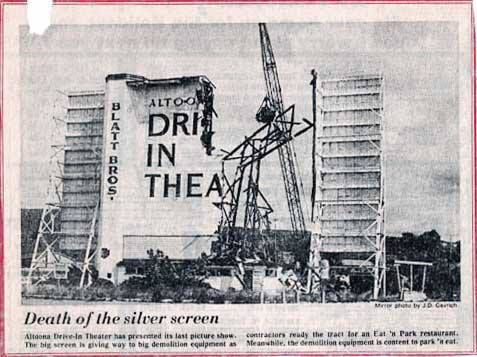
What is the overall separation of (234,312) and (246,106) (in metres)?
0.33

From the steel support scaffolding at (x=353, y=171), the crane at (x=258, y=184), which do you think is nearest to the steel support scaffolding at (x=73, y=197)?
the crane at (x=258, y=184)

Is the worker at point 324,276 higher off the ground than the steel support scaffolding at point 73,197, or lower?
lower

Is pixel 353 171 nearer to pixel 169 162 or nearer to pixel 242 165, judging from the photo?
pixel 242 165

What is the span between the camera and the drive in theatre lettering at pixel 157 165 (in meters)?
1.49

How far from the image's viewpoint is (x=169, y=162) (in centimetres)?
150

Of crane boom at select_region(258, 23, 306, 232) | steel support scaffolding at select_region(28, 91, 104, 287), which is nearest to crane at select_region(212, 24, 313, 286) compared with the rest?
crane boom at select_region(258, 23, 306, 232)

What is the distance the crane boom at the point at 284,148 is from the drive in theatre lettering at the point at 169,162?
4.4 inches

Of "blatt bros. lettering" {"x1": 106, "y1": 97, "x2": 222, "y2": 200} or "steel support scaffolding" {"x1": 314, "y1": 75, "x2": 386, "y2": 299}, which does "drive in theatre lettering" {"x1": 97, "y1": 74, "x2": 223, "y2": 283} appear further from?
"steel support scaffolding" {"x1": 314, "y1": 75, "x2": 386, "y2": 299}

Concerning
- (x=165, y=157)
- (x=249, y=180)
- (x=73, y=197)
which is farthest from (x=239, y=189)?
(x=73, y=197)

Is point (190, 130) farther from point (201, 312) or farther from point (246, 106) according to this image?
point (201, 312)

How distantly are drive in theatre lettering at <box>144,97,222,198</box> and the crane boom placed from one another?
0.37 feet

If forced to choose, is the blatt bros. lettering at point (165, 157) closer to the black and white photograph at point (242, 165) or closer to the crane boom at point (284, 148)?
the black and white photograph at point (242, 165)

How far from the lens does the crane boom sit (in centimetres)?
149

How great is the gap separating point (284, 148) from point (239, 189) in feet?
0.32
